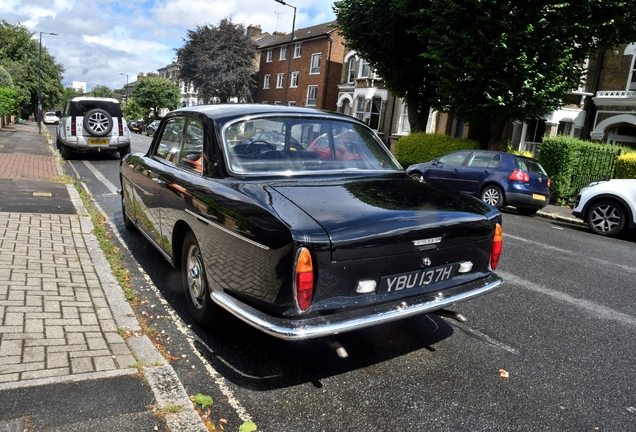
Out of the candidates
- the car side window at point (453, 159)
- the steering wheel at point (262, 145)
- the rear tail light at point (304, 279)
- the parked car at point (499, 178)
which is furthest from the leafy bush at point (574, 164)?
the rear tail light at point (304, 279)

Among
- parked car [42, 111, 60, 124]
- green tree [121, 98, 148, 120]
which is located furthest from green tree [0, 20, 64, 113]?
green tree [121, 98, 148, 120]

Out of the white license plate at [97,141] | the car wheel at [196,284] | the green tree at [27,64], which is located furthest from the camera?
the green tree at [27,64]

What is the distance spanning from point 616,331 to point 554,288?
1.14 meters

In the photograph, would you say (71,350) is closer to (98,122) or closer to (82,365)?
(82,365)

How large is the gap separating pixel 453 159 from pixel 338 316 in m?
10.8

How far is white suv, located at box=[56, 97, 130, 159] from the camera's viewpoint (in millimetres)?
14906

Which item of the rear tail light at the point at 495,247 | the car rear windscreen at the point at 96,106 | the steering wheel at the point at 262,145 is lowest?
the rear tail light at the point at 495,247

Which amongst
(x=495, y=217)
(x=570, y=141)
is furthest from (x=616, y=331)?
(x=570, y=141)

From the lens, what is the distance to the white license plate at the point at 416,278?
292cm

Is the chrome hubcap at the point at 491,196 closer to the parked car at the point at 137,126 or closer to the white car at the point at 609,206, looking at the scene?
the white car at the point at 609,206

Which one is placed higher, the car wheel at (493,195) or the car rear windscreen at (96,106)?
the car rear windscreen at (96,106)

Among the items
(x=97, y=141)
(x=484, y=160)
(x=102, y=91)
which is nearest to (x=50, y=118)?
(x=97, y=141)

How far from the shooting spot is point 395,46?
19.8 m

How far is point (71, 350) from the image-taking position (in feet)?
10.1
